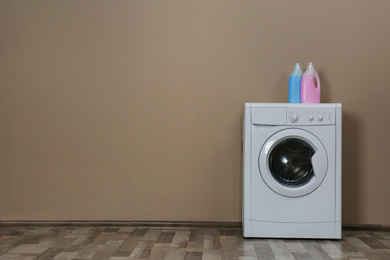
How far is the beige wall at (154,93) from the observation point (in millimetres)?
3137

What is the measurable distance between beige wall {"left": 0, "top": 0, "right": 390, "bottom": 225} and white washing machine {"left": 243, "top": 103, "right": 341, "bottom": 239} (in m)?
0.38

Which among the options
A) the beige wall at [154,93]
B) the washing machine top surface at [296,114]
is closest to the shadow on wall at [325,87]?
the beige wall at [154,93]

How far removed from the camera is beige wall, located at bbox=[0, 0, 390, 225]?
10.3 ft

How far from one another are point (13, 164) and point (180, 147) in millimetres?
1082

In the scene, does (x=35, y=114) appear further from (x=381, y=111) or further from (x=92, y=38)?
(x=381, y=111)

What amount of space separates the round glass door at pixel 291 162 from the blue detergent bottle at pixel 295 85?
12.3 inches

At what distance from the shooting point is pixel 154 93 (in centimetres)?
318

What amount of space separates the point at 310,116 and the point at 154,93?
3.30 feet

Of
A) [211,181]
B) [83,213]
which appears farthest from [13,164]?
[211,181]

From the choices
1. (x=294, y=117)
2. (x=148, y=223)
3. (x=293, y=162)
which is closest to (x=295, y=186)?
(x=293, y=162)

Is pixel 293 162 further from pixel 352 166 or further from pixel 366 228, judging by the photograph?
pixel 366 228

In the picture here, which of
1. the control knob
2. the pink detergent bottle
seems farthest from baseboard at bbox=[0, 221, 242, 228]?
the pink detergent bottle

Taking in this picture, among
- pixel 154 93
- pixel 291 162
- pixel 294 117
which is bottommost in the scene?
pixel 291 162

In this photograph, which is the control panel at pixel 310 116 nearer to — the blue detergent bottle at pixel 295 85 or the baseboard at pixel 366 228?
the blue detergent bottle at pixel 295 85
